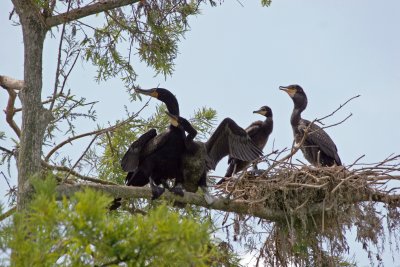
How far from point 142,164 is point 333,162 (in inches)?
121

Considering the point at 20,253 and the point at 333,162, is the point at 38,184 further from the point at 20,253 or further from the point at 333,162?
the point at 333,162

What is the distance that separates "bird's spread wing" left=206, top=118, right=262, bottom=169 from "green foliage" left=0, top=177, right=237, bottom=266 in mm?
4399

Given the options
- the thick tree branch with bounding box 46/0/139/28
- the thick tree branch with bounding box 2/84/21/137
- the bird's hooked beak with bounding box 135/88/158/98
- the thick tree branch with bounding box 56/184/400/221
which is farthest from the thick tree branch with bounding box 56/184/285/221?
the thick tree branch with bounding box 46/0/139/28

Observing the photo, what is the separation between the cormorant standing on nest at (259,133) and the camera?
408 inches

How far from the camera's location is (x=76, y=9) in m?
7.67

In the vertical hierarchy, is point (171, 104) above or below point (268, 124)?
below

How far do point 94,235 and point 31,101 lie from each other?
10.5 ft

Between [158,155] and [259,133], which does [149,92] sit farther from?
[259,133]

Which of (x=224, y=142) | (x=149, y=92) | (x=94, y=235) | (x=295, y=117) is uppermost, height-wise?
(x=295, y=117)

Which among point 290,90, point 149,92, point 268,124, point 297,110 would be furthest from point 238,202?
point 290,90

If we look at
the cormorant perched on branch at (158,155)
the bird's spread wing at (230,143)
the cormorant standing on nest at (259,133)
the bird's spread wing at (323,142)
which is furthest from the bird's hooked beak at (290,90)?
the cormorant perched on branch at (158,155)

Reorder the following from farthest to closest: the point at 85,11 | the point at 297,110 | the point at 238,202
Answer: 1. the point at 297,110
2. the point at 238,202
3. the point at 85,11

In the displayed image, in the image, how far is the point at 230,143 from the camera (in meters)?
8.73

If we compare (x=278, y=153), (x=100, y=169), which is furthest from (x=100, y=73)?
(x=278, y=153)
